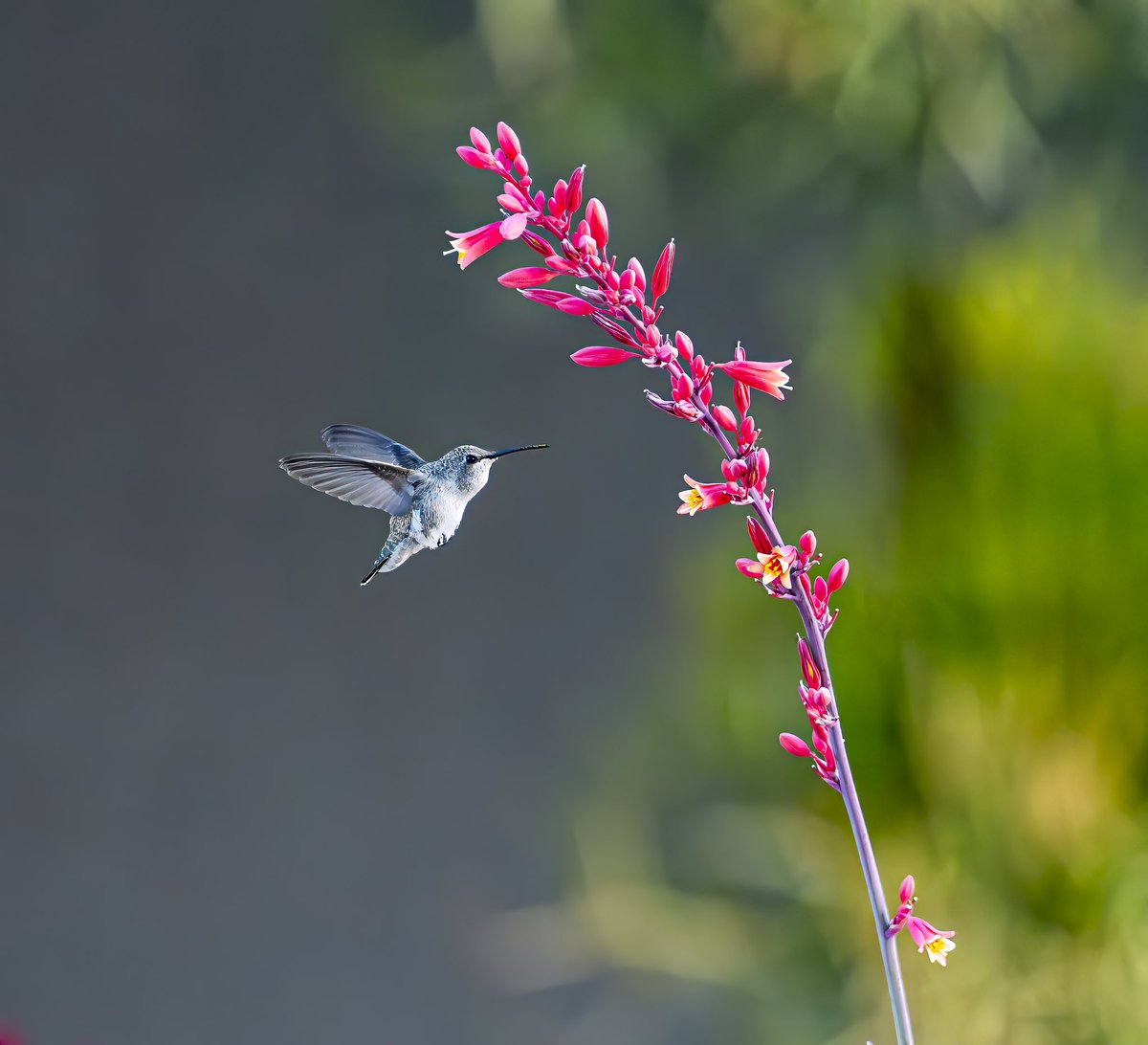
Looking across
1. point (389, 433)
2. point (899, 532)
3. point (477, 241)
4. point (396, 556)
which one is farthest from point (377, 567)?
point (389, 433)

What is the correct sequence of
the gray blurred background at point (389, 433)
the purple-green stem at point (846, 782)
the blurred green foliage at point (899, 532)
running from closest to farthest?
the purple-green stem at point (846, 782)
the blurred green foliage at point (899, 532)
the gray blurred background at point (389, 433)

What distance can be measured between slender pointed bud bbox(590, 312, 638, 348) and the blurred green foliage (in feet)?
2.54

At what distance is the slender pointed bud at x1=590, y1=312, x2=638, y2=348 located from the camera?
0.97ft

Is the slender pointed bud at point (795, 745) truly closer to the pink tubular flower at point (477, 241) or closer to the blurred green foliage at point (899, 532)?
the pink tubular flower at point (477, 241)

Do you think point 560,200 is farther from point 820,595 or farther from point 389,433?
point 389,433

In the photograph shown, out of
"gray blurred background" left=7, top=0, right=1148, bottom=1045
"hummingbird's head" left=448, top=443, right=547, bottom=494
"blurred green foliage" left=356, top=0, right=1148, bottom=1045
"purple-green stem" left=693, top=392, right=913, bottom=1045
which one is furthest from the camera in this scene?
"gray blurred background" left=7, top=0, right=1148, bottom=1045

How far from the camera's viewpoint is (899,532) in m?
1.06

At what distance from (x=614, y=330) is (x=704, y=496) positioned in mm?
44

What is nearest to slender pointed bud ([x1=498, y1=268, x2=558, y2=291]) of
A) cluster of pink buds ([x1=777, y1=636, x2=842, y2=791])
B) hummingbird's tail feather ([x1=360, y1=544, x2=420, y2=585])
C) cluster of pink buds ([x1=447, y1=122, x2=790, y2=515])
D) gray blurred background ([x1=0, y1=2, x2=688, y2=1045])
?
cluster of pink buds ([x1=447, y1=122, x2=790, y2=515])

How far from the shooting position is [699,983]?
1712 mm

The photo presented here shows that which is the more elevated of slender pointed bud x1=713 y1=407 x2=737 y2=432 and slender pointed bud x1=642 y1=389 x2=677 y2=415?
slender pointed bud x1=713 y1=407 x2=737 y2=432

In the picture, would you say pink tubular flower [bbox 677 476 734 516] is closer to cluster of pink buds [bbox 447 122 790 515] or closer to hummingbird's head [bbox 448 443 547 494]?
cluster of pink buds [bbox 447 122 790 515]

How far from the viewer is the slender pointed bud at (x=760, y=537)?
0.30m

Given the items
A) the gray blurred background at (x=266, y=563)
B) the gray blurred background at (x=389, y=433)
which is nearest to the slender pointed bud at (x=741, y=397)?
the gray blurred background at (x=389, y=433)
